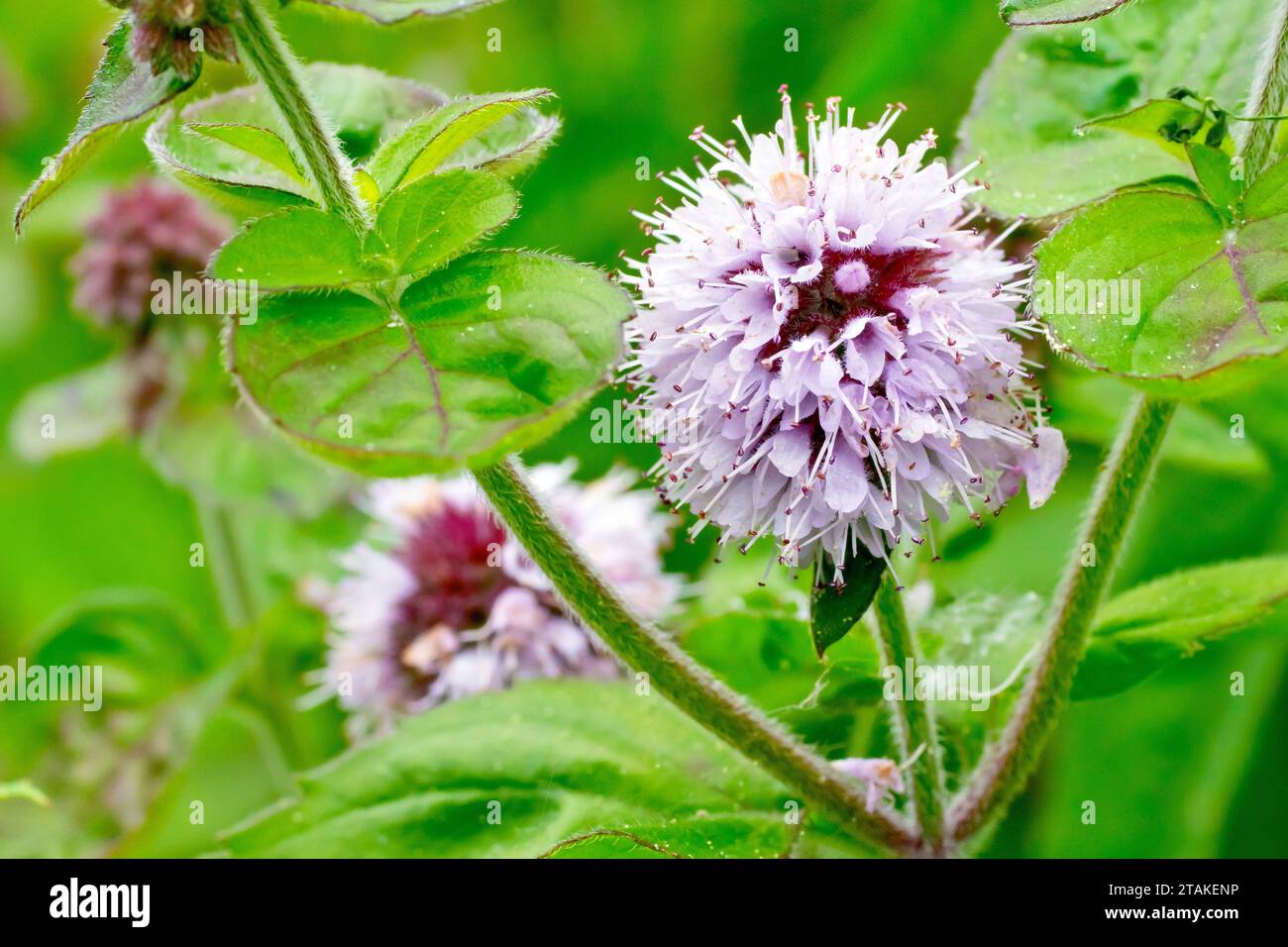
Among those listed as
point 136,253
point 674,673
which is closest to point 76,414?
point 136,253

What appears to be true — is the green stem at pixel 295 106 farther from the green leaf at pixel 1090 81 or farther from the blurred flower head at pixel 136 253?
the blurred flower head at pixel 136 253

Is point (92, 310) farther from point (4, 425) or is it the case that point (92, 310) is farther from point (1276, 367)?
point (1276, 367)

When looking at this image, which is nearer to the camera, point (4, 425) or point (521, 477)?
point (521, 477)

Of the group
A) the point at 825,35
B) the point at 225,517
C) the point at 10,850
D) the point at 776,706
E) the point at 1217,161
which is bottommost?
the point at 10,850

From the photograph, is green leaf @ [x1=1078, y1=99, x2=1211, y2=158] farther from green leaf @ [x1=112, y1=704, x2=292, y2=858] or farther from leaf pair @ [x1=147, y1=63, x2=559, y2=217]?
green leaf @ [x1=112, y1=704, x2=292, y2=858]

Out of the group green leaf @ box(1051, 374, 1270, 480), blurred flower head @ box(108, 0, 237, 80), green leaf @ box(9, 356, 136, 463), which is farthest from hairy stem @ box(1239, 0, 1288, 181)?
green leaf @ box(9, 356, 136, 463)

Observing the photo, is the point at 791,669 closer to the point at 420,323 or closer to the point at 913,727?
the point at 913,727

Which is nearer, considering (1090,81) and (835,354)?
(835,354)
